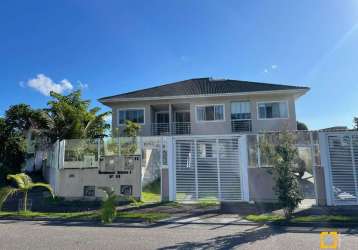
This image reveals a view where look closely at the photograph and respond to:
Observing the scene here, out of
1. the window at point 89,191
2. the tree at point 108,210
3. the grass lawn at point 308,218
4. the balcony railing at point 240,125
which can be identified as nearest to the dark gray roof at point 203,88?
the balcony railing at point 240,125

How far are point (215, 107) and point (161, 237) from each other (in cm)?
1565

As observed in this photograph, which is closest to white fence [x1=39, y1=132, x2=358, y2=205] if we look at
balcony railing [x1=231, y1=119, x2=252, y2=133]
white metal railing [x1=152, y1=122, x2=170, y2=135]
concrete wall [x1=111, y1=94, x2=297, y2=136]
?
concrete wall [x1=111, y1=94, x2=297, y2=136]

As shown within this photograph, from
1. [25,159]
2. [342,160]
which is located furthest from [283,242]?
[25,159]

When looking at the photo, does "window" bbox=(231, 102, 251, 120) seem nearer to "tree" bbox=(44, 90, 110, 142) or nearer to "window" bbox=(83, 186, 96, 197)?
"tree" bbox=(44, 90, 110, 142)

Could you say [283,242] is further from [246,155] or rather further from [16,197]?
[16,197]

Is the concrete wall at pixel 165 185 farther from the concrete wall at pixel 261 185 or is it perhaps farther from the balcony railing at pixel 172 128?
the balcony railing at pixel 172 128

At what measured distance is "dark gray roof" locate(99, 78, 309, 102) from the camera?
68.8 ft

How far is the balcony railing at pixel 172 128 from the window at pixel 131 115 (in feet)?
4.38

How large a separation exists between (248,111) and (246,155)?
10.2m

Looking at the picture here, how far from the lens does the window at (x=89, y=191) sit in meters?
12.7

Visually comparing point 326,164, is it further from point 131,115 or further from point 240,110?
point 131,115

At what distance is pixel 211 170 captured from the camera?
11.7 metres

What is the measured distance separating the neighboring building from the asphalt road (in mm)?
13491

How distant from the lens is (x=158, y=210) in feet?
34.1
